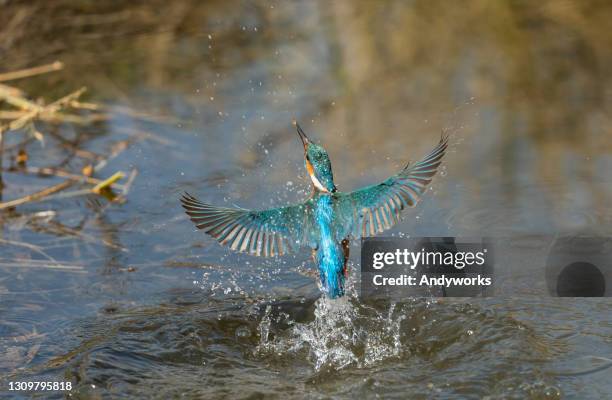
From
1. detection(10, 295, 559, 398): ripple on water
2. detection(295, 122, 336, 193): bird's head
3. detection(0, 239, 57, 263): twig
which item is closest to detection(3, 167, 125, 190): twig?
detection(0, 239, 57, 263): twig

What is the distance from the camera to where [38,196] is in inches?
243

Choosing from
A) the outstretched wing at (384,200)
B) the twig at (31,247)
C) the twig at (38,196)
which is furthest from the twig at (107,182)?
the outstretched wing at (384,200)

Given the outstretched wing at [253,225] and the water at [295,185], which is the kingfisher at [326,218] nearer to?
the outstretched wing at [253,225]

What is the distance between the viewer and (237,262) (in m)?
5.52

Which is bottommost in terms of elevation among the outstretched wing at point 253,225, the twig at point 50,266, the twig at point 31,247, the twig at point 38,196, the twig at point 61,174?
the outstretched wing at point 253,225

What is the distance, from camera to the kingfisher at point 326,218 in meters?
4.44

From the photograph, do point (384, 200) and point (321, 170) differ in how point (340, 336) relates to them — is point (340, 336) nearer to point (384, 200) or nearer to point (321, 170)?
point (384, 200)

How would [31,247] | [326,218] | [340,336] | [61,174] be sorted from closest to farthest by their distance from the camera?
[326,218], [340,336], [31,247], [61,174]

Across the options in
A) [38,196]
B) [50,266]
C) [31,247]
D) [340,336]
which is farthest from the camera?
[38,196]

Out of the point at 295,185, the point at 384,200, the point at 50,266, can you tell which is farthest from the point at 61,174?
the point at 384,200

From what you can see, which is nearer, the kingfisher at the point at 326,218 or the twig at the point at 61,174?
the kingfisher at the point at 326,218

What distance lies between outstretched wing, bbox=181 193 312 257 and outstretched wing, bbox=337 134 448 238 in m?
0.18

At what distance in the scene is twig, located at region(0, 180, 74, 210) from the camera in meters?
5.91

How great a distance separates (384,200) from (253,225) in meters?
0.61
